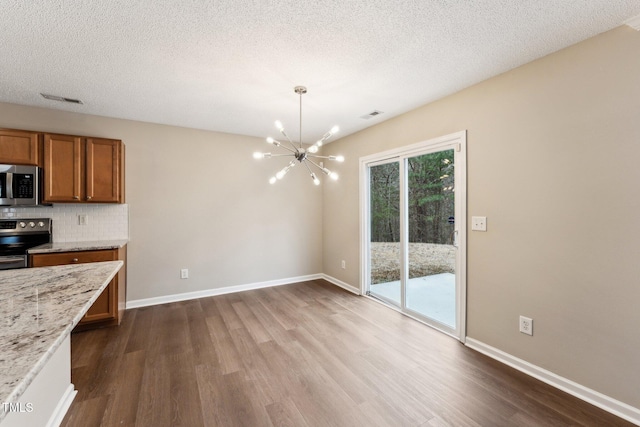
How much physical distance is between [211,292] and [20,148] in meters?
2.79

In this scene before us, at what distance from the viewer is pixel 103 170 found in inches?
129

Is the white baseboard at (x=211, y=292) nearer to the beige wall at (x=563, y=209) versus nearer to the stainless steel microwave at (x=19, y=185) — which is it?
the stainless steel microwave at (x=19, y=185)

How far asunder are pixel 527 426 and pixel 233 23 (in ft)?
10.5

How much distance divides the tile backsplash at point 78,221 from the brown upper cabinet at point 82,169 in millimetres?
310

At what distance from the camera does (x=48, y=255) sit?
280cm

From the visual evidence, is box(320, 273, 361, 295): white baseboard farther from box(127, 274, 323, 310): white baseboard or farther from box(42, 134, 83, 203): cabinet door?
box(42, 134, 83, 203): cabinet door

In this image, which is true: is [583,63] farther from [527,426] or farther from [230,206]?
[230,206]

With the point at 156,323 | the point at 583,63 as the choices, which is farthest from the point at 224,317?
the point at 583,63

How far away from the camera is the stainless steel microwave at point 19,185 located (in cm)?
285

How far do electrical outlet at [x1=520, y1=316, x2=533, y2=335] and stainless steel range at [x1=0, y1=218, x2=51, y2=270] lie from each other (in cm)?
473

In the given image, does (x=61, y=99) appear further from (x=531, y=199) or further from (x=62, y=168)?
(x=531, y=199)

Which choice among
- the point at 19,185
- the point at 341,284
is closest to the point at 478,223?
the point at 341,284

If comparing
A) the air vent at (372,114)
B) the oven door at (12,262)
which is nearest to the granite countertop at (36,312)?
the oven door at (12,262)

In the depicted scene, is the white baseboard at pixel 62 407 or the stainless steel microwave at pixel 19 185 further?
the stainless steel microwave at pixel 19 185
